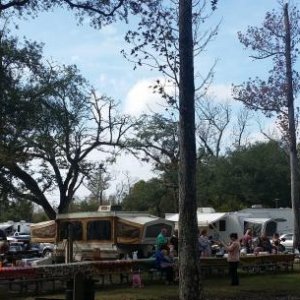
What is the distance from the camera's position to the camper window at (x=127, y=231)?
2648 cm

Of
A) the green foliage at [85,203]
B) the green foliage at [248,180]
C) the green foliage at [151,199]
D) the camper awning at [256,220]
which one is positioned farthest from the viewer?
the green foliage at [85,203]

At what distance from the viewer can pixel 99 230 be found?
2700 centimetres

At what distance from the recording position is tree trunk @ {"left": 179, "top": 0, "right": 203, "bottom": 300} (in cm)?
1303

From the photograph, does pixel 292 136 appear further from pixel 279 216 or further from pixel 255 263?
pixel 279 216

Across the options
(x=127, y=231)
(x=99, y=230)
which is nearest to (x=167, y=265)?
(x=127, y=231)

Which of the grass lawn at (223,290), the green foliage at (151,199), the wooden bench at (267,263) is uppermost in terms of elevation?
the green foliage at (151,199)

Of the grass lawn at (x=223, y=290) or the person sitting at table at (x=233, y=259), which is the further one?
the person sitting at table at (x=233, y=259)

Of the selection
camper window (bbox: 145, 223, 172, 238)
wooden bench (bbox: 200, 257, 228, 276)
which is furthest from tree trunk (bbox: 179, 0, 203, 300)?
camper window (bbox: 145, 223, 172, 238)

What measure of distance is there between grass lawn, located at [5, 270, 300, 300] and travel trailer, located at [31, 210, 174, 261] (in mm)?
5884

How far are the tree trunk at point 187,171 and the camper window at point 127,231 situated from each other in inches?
524

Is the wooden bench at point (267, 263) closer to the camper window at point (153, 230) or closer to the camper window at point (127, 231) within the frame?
the camper window at point (153, 230)

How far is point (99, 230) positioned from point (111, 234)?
0.67 meters

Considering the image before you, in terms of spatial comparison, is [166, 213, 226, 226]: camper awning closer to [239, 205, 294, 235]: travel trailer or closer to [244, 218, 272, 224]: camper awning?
[244, 218, 272, 224]: camper awning

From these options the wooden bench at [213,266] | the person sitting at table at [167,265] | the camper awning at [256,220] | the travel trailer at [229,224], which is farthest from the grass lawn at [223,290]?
the camper awning at [256,220]
